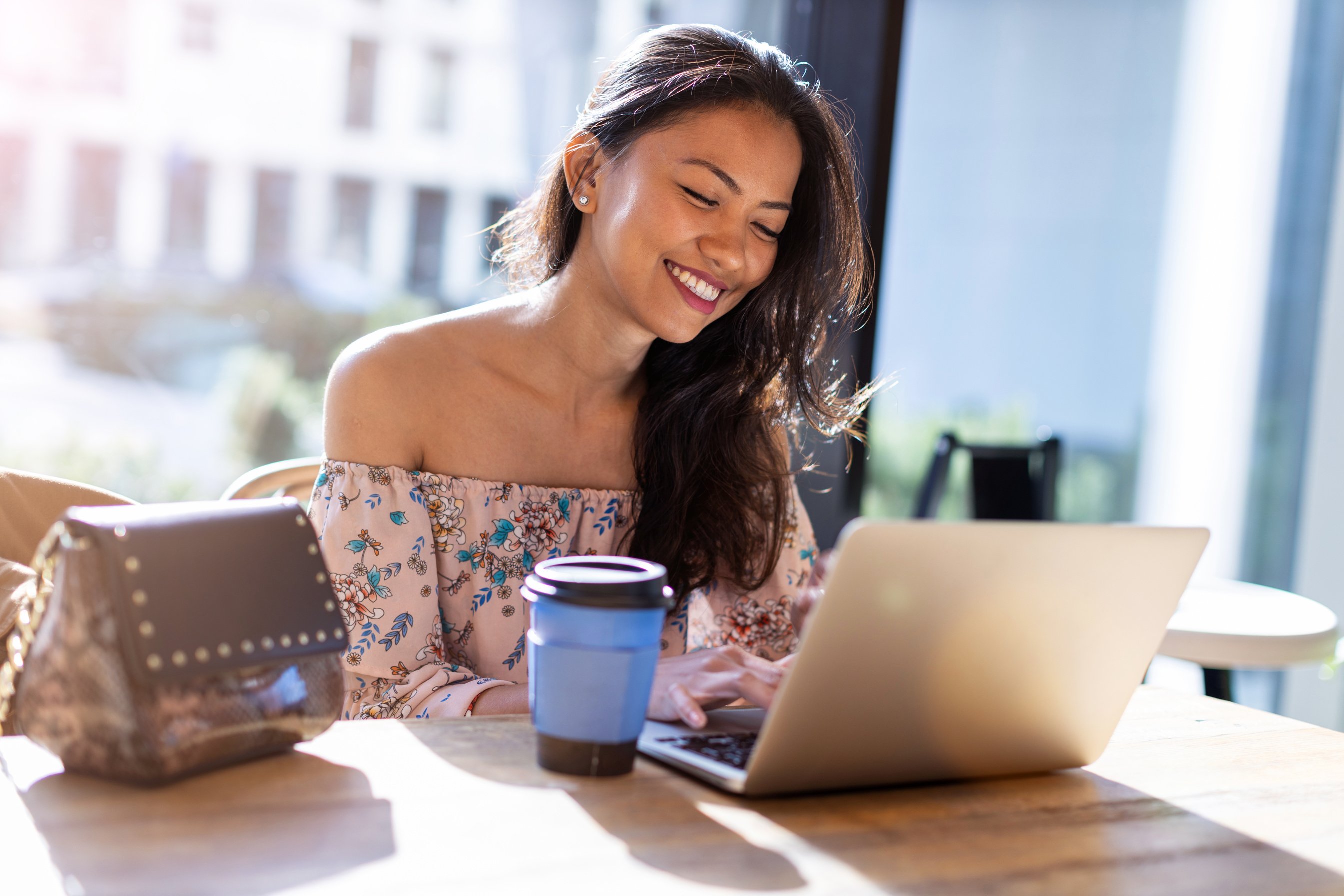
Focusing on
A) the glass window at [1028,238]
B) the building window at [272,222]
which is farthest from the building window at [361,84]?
the glass window at [1028,238]

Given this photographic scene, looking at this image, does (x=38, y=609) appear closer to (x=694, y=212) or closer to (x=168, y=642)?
(x=168, y=642)

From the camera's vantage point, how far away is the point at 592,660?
2.28 feet

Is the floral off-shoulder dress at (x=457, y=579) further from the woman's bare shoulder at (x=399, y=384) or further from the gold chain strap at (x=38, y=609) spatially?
the gold chain strap at (x=38, y=609)

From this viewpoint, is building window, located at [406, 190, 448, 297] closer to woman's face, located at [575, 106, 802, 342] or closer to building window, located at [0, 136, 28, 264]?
building window, located at [0, 136, 28, 264]

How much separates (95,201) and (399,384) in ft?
2.85

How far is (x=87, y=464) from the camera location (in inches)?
77.4

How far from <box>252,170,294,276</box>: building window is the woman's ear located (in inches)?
30.1

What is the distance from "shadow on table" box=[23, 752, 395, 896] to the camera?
54 centimetres

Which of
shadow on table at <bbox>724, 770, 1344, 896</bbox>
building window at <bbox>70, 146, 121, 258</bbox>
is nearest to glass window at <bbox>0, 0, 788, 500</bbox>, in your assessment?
building window at <bbox>70, 146, 121, 258</bbox>

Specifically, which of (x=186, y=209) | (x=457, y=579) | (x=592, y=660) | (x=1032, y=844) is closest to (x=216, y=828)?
(x=592, y=660)

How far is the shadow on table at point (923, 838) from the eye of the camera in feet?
2.00

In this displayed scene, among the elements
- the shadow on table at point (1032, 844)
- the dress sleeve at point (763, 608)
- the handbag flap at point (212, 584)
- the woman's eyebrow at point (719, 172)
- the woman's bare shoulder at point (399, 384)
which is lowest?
the dress sleeve at point (763, 608)

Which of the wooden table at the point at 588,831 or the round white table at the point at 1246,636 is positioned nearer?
the wooden table at the point at 588,831

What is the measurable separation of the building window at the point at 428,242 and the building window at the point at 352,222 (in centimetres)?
9
